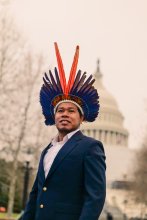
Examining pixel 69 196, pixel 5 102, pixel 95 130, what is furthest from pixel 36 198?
pixel 95 130

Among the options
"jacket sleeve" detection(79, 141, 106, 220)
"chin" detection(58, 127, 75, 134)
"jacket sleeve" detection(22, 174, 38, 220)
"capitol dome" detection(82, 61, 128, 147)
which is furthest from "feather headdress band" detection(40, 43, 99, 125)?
"capitol dome" detection(82, 61, 128, 147)

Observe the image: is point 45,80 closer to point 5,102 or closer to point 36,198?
point 36,198

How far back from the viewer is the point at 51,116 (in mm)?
4574

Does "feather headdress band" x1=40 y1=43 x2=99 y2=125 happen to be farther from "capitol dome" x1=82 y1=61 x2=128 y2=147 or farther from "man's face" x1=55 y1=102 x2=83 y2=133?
"capitol dome" x1=82 y1=61 x2=128 y2=147

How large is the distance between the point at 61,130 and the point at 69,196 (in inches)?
18.8

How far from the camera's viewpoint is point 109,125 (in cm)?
10819

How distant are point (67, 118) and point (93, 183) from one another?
52cm

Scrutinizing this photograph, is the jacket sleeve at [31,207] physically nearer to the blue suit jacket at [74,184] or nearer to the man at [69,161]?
the man at [69,161]

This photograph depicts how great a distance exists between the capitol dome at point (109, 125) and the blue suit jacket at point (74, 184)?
100593 mm

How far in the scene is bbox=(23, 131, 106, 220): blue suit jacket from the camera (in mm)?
4062

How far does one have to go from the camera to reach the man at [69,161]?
409 cm

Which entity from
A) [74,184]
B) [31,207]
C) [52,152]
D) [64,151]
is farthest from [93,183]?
[31,207]

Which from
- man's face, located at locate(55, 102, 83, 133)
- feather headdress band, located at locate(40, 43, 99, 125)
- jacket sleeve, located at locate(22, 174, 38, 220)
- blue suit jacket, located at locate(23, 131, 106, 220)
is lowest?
jacket sleeve, located at locate(22, 174, 38, 220)

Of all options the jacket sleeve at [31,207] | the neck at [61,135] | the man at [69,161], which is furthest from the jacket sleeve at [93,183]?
the jacket sleeve at [31,207]
